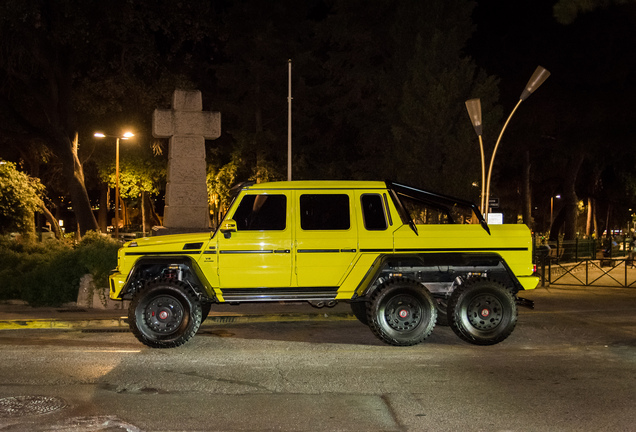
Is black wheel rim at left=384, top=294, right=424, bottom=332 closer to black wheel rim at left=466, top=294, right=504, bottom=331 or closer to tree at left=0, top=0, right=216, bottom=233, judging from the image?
black wheel rim at left=466, top=294, right=504, bottom=331

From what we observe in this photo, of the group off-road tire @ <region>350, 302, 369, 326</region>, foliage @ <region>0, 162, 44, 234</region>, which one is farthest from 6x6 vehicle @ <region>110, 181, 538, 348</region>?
foliage @ <region>0, 162, 44, 234</region>

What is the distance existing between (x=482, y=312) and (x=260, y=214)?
11.2ft

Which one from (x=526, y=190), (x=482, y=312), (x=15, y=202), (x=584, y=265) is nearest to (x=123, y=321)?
(x=482, y=312)

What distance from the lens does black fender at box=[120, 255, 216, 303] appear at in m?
9.68

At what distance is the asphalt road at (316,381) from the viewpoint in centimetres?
621

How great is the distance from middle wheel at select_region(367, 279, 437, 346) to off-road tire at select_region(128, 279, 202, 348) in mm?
2481

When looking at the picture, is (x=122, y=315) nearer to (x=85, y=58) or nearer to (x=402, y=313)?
(x=402, y=313)

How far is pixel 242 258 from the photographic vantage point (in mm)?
9773

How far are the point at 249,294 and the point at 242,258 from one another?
1.69 feet

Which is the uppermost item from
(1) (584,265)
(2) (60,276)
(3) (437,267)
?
(3) (437,267)

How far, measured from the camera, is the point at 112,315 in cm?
1248

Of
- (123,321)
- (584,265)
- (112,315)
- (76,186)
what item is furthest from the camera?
(76,186)

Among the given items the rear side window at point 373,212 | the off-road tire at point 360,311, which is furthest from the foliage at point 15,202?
the rear side window at point 373,212

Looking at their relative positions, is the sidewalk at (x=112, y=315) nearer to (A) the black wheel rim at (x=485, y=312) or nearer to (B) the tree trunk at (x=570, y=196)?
(A) the black wheel rim at (x=485, y=312)
